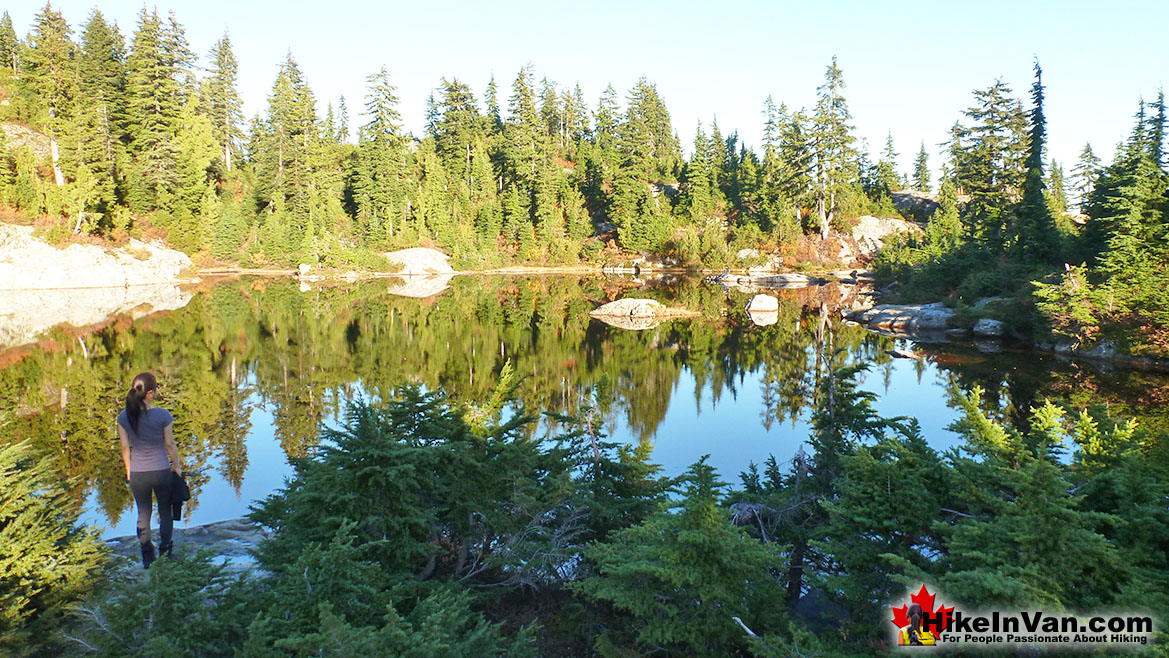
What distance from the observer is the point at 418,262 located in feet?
189

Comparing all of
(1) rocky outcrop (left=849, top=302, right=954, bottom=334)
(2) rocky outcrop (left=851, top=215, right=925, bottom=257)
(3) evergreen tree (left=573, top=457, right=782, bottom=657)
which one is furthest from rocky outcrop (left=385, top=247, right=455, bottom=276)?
(3) evergreen tree (left=573, top=457, right=782, bottom=657)

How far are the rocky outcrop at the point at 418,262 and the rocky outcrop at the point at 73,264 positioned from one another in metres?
17.9

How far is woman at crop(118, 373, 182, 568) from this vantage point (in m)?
5.55

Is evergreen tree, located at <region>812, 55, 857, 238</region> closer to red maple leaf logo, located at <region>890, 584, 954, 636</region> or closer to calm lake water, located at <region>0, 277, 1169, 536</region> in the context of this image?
calm lake water, located at <region>0, 277, 1169, 536</region>

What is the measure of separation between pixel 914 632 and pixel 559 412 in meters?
8.74

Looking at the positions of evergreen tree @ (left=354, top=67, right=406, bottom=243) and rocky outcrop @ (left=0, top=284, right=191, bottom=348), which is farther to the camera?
evergreen tree @ (left=354, top=67, right=406, bottom=243)

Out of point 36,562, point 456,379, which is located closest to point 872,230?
point 456,379

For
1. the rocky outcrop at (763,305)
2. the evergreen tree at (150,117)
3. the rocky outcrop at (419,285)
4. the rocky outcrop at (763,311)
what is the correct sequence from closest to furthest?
the rocky outcrop at (763,311), the rocky outcrop at (763,305), the rocky outcrop at (419,285), the evergreen tree at (150,117)

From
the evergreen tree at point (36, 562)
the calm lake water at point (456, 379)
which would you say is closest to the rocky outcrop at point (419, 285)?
the calm lake water at point (456, 379)

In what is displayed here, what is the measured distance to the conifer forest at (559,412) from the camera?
4.20 m

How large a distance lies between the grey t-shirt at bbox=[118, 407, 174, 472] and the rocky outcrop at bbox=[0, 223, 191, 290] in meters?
41.4

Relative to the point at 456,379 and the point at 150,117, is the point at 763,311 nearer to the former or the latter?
the point at 456,379

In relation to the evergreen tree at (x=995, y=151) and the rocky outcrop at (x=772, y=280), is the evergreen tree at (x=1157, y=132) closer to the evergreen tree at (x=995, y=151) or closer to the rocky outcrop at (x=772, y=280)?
the evergreen tree at (x=995, y=151)

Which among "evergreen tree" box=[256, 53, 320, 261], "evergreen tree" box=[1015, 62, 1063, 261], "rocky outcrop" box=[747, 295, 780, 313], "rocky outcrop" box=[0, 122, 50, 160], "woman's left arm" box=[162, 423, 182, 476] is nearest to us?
"woman's left arm" box=[162, 423, 182, 476]
